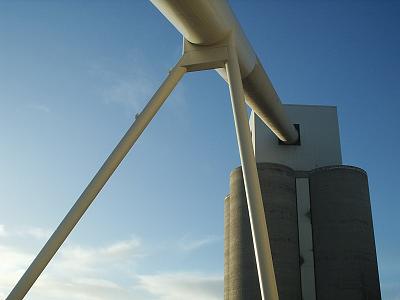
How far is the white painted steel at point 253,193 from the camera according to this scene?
1316 centimetres

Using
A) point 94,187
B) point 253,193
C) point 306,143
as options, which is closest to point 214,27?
point 253,193

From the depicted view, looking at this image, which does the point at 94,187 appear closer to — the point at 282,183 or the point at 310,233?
the point at 282,183

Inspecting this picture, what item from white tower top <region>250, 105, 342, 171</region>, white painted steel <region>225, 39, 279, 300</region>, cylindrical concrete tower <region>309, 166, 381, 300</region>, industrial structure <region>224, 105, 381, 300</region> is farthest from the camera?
white tower top <region>250, 105, 342, 171</region>

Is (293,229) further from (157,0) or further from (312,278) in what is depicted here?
(157,0)

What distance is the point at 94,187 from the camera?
555 inches

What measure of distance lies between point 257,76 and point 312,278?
13.6 metres


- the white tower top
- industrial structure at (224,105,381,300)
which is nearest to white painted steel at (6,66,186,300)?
industrial structure at (224,105,381,300)

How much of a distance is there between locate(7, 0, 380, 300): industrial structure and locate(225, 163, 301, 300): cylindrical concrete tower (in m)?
0.06

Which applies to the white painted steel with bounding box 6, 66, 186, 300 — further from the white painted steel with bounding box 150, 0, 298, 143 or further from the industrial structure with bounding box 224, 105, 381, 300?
the industrial structure with bounding box 224, 105, 381, 300

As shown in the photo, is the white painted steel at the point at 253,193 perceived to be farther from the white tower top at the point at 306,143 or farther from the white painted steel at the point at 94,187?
the white tower top at the point at 306,143

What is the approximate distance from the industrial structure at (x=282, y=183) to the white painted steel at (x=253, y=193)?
0.05 meters

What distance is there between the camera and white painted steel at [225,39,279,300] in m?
13.2

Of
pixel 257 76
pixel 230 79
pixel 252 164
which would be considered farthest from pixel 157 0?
pixel 257 76

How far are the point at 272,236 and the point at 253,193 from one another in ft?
46.5
